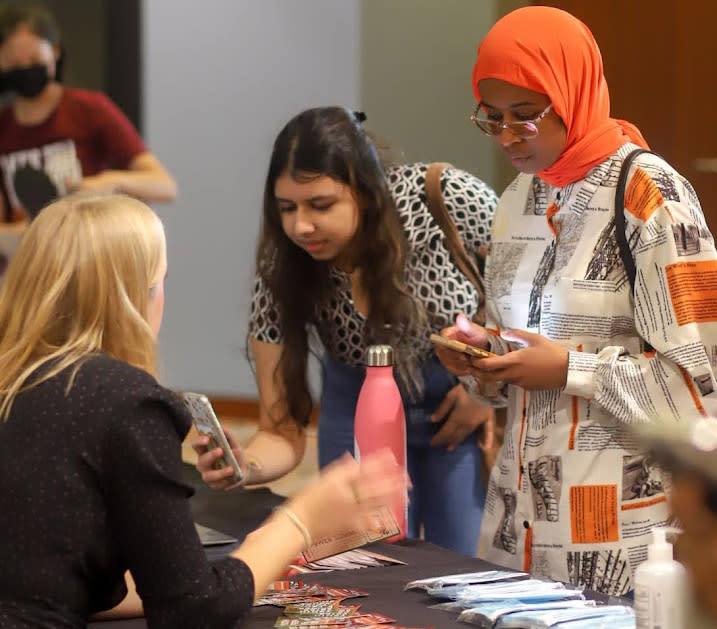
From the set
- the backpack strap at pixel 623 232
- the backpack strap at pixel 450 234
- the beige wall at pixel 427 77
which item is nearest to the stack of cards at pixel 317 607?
the backpack strap at pixel 623 232

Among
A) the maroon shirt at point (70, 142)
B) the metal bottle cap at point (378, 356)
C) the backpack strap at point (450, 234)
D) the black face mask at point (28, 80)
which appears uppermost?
the black face mask at point (28, 80)

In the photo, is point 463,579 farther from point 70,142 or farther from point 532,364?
point 70,142

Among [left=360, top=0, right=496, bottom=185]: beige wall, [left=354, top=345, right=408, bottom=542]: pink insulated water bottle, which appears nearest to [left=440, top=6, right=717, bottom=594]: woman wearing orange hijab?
[left=354, top=345, right=408, bottom=542]: pink insulated water bottle

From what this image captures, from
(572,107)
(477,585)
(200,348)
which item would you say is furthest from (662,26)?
(200,348)

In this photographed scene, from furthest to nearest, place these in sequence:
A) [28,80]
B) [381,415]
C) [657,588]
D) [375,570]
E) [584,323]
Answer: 1. [28,80]
2. [381,415]
3. [584,323]
4. [375,570]
5. [657,588]

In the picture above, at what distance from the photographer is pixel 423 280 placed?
7.95 feet

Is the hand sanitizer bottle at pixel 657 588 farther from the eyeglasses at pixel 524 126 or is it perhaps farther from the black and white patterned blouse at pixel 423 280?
the black and white patterned blouse at pixel 423 280

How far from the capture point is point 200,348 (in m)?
6.32

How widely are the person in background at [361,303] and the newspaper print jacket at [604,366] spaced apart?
16.4 inches

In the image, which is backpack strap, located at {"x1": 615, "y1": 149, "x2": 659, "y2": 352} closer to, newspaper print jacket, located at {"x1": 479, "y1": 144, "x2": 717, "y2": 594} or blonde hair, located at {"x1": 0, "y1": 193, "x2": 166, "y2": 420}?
newspaper print jacket, located at {"x1": 479, "y1": 144, "x2": 717, "y2": 594}

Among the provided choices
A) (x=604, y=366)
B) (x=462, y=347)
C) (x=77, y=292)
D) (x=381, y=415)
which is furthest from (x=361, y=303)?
(x=77, y=292)

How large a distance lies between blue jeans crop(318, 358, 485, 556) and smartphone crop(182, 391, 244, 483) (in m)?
0.53

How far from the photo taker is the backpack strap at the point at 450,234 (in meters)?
2.40

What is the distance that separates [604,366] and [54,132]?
3215 mm
